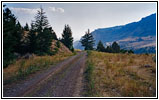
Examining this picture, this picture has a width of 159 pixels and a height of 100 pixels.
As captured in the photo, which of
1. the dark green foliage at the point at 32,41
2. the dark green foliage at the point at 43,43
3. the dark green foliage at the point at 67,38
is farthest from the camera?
the dark green foliage at the point at 67,38

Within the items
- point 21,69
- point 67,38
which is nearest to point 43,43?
point 21,69

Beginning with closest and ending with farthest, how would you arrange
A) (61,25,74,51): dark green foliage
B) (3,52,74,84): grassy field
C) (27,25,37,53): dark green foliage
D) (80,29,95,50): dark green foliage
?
(3,52,74,84): grassy field → (27,25,37,53): dark green foliage → (61,25,74,51): dark green foliage → (80,29,95,50): dark green foliage

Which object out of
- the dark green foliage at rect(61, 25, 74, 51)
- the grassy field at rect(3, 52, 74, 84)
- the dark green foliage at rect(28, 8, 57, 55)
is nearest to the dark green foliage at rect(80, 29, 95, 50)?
the dark green foliage at rect(61, 25, 74, 51)

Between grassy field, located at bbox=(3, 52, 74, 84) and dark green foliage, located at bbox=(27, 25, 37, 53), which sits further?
dark green foliage, located at bbox=(27, 25, 37, 53)

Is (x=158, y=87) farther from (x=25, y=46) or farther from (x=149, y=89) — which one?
(x=25, y=46)

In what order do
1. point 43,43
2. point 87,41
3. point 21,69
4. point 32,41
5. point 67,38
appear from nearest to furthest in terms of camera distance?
1. point 21,69
2. point 32,41
3. point 43,43
4. point 67,38
5. point 87,41

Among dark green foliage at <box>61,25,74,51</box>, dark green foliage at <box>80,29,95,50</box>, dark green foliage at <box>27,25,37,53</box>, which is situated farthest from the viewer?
dark green foliage at <box>80,29,95,50</box>

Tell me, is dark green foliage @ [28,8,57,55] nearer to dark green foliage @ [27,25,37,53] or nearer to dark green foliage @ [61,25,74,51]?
dark green foliage @ [27,25,37,53]

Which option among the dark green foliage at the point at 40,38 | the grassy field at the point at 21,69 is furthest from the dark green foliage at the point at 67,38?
the grassy field at the point at 21,69

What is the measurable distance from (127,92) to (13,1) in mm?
9213

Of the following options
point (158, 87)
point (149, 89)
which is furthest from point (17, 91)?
point (158, 87)

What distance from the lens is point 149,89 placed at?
7.64 metres

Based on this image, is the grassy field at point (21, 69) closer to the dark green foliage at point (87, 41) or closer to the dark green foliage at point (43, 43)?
the dark green foliage at point (43, 43)

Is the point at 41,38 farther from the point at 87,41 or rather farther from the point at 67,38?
the point at 87,41
